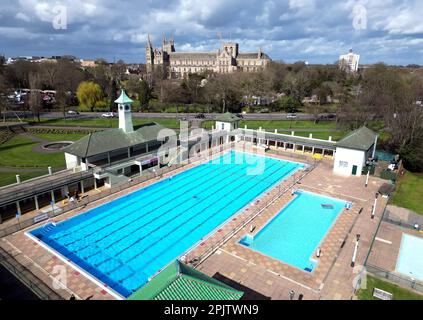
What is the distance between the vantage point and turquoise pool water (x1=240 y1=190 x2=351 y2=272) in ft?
59.6

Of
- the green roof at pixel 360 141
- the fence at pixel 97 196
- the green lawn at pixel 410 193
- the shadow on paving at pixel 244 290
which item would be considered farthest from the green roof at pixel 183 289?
the green roof at pixel 360 141

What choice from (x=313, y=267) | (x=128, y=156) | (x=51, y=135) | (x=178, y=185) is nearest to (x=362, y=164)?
(x=313, y=267)

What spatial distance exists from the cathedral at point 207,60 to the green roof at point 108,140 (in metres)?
101

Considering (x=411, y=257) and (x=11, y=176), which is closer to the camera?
(x=411, y=257)

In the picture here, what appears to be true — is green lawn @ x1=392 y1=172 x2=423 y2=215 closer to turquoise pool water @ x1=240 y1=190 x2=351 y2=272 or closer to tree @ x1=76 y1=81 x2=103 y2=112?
turquoise pool water @ x1=240 y1=190 x2=351 y2=272

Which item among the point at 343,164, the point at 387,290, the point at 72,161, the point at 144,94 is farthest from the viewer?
the point at 144,94

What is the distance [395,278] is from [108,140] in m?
26.2

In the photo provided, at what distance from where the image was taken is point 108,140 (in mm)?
28641

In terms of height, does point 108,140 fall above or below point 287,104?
below

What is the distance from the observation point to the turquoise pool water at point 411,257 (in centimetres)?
1658

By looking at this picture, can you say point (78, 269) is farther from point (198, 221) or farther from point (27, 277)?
point (198, 221)

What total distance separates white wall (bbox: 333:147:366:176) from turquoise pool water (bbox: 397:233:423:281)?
11.7 m

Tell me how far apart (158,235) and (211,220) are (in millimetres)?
4451

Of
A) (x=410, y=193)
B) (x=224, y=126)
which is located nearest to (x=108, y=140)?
(x=224, y=126)
